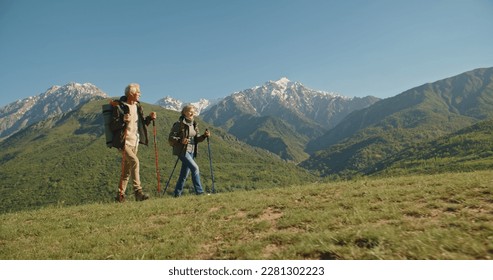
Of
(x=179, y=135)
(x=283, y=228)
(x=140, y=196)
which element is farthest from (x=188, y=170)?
(x=283, y=228)

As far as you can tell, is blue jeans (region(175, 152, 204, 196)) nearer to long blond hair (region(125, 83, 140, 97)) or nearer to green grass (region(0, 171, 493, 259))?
green grass (region(0, 171, 493, 259))

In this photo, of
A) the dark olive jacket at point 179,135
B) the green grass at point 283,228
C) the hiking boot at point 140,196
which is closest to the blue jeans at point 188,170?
the dark olive jacket at point 179,135

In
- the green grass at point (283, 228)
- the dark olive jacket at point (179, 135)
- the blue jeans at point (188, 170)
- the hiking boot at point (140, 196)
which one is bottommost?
the green grass at point (283, 228)

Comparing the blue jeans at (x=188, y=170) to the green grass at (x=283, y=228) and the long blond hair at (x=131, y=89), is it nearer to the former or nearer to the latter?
the green grass at (x=283, y=228)

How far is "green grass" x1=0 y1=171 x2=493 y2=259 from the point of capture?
6074 mm

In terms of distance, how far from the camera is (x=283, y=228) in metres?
8.12

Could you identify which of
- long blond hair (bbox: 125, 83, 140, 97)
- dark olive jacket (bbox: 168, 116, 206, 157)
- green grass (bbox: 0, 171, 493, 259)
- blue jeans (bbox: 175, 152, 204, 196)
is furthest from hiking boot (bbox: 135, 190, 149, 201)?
long blond hair (bbox: 125, 83, 140, 97)

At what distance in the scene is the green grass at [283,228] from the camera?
19.9 ft

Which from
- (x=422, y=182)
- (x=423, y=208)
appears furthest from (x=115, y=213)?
(x=422, y=182)

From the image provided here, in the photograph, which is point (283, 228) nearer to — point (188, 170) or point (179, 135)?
point (188, 170)

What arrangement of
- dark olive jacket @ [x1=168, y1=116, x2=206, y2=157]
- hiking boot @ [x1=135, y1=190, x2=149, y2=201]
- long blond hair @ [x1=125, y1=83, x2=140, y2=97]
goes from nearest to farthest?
long blond hair @ [x1=125, y1=83, x2=140, y2=97], hiking boot @ [x1=135, y1=190, x2=149, y2=201], dark olive jacket @ [x1=168, y1=116, x2=206, y2=157]

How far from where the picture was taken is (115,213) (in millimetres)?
11078

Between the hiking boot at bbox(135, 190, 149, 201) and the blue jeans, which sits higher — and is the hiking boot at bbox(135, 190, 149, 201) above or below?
below
